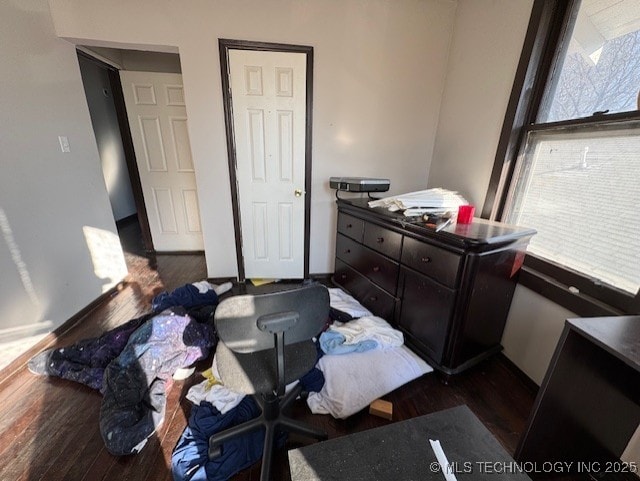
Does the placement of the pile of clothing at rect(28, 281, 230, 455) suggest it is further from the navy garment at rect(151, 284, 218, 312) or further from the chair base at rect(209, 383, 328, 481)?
the chair base at rect(209, 383, 328, 481)

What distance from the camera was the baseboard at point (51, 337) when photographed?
1.47 meters

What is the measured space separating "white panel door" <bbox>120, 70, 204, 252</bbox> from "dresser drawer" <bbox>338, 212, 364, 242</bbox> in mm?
2026

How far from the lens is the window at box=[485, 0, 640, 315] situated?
1.14 m

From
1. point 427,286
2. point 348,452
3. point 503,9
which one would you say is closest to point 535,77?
point 503,9

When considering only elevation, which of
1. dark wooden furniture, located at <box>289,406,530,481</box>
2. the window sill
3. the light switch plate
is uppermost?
the light switch plate

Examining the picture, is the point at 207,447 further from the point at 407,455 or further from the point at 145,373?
the point at 407,455

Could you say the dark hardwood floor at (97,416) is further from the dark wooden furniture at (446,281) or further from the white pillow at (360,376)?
the dark wooden furniture at (446,281)

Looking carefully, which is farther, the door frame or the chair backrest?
the door frame

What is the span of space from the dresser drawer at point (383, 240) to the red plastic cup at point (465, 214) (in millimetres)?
369

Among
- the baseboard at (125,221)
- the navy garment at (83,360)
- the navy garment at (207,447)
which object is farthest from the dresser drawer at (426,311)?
the baseboard at (125,221)

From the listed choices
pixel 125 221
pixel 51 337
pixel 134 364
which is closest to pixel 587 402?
pixel 134 364

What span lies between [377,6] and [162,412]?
10.3 ft

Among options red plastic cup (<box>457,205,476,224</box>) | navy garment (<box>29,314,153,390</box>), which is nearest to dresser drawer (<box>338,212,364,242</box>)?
red plastic cup (<box>457,205,476,224</box>)

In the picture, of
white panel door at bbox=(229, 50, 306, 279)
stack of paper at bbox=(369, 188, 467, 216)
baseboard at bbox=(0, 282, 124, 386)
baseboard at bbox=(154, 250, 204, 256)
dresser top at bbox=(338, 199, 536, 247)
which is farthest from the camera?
baseboard at bbox=(154, 250, 204, 256)
